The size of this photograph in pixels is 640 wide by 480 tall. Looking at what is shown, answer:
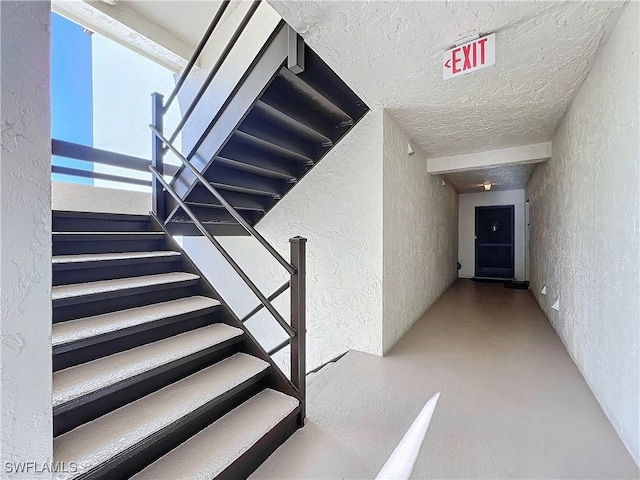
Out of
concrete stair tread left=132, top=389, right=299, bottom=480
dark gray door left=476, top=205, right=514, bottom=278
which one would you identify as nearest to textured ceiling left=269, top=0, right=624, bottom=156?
concrete stair tread left=132, top=389, right=299, bottom=480

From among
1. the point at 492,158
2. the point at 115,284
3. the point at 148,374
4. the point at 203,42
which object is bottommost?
the point at 148,374

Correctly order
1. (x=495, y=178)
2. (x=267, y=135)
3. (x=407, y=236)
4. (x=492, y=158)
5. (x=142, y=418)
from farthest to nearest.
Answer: (x=495, y=178) < (x=492, y=158) < (x=407, y=236) < (x=267, y=135) < (x=142, y=418)

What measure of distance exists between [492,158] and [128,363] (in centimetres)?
→ 426

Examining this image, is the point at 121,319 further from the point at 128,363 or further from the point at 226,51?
the point at 226,51

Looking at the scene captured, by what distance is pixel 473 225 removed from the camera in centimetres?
716

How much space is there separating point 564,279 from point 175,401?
3297mm

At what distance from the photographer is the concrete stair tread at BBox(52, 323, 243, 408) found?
1141 mm

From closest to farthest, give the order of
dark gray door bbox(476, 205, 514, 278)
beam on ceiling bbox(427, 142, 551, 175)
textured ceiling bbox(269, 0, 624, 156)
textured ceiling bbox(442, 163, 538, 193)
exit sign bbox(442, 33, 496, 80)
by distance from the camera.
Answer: textured ceiling bbox(269, 0, 624, 156)
exit sign bbox(442, 33, 496, 80)
beam on ceiling bbox(427, 142, 551, 175)
textured ceiling bbox(442, 163, 538, 193)
dark gray door bbox(476, 205, 514, 278)

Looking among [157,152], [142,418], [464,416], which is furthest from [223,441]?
[157,152]

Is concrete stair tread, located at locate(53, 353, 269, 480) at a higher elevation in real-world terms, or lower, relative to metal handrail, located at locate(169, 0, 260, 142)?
lower

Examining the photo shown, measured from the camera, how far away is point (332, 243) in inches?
112

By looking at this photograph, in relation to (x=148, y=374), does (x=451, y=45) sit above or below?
above

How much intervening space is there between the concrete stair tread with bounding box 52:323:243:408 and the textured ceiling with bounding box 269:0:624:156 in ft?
6.13

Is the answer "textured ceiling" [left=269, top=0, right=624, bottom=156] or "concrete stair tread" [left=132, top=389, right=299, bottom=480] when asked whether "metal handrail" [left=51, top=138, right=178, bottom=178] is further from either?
"concrete stair tread" [left=132, top=389, right=299, bottom=480]
